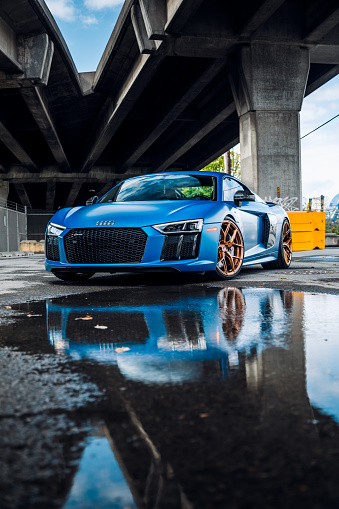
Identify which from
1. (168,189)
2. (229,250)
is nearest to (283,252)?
(229,250)

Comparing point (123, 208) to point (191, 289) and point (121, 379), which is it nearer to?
point (191, 289)

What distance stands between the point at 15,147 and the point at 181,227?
86.5ft

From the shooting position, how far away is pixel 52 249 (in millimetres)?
7465

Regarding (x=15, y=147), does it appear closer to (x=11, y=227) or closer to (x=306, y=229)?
(x=11, y=227)

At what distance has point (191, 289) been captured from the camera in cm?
647

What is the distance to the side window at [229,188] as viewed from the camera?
8117mm

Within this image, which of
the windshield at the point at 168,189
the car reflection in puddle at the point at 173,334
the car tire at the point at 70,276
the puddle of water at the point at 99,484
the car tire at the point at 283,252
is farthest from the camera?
the car tire at the point at 283,252

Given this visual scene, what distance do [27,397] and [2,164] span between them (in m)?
39.0

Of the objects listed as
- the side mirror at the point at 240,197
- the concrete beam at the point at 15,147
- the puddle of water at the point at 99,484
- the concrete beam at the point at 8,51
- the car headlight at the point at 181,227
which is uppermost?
the concrete beam at the point at 8,51

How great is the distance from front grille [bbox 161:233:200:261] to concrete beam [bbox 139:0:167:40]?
40.7 feet

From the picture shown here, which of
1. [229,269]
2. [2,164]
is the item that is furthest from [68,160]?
[229,269]

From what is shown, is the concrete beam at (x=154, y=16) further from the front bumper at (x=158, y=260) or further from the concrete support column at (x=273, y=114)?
the front bumper at (x=158, y=260)

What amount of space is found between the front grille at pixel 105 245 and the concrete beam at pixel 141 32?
13.0m

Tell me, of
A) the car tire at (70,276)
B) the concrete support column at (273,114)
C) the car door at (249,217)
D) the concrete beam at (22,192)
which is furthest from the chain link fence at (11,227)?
the car door at (249,217)
